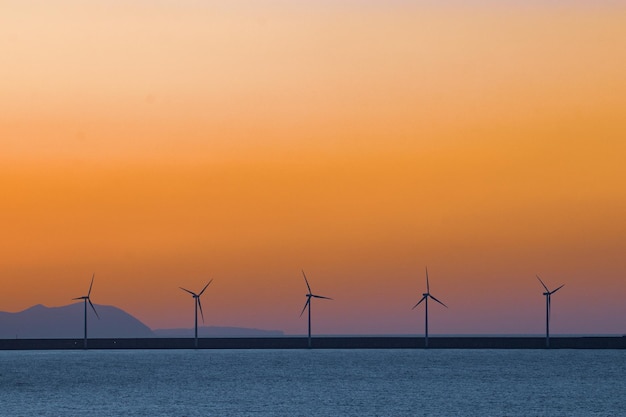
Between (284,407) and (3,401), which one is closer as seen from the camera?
(284,407)

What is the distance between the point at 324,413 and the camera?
120 m

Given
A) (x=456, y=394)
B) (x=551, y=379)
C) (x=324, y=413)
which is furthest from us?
(x=551, y=379)

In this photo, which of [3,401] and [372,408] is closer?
[372,408]

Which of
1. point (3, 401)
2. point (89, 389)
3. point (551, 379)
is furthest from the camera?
point (551, 379)

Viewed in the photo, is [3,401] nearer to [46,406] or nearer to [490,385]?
[46,406]

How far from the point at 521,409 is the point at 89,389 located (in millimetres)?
69164

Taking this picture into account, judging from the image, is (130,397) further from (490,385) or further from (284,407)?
(490,385)

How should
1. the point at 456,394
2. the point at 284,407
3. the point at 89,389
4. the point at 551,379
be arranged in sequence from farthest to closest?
the point at 551,379 → the point at 89,389 → the point at 456,394 → the point at 284,407

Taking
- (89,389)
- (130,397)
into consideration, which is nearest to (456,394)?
(130,397)

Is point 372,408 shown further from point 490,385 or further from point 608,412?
point 490,385

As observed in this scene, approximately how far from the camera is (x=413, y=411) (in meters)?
122

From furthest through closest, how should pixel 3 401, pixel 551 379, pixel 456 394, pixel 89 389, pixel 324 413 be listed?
pixel 551 379
pixel 89 389
pixel 456 394
pixel 3 401
pixel 324 413

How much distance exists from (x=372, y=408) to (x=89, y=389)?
5675 centimetres

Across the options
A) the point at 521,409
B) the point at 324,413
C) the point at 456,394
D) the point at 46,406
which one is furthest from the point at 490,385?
the point at 46,406
